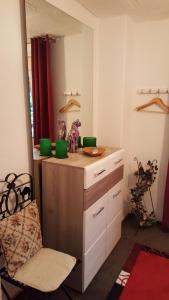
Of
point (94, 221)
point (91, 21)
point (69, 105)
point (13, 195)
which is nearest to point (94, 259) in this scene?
point (94, 221)

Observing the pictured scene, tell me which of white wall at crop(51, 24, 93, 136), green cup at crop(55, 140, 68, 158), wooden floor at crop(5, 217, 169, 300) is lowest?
wooden floor at crop(5, 217, 169, 300)

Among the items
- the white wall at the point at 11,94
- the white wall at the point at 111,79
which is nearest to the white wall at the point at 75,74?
the white wall at the point at 111,79

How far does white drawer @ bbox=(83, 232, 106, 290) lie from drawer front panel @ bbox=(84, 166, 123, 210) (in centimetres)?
42

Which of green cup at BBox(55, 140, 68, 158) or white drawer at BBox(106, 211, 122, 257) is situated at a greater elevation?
green cup at BBox(55, 140, 68, 158)

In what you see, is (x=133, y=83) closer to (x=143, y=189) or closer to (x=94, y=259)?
(x=143, y=189)

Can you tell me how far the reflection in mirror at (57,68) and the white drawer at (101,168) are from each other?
0.52 m

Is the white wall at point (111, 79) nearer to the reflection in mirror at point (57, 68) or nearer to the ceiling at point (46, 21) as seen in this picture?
the reflection in mirror at point (57, 68)

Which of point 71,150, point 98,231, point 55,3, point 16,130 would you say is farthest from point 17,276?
point 55,3

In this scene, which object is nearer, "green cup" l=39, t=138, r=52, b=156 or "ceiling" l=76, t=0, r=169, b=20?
"green cup" l=39, t=138, r=52, b=156

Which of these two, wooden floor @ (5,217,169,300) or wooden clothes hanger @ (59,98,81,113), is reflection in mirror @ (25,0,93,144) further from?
wooden floor @ (5,217,169,300)

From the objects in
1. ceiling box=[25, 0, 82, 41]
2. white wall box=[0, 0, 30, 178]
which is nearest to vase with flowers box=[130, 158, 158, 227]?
white wall box=[0, 0, 30, 178]

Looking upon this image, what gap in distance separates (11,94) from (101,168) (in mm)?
902

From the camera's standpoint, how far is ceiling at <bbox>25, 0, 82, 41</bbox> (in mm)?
1742

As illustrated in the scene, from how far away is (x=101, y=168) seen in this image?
198 cm
